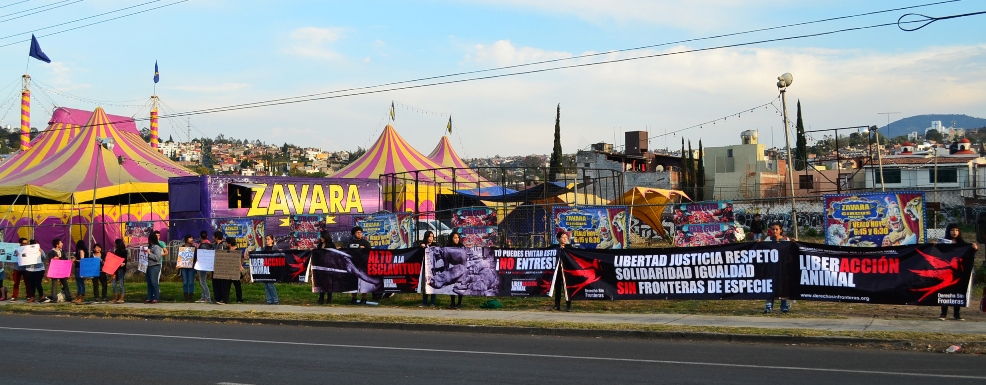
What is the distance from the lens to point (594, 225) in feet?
68.4

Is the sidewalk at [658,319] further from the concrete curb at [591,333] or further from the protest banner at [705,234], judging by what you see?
the protest banner at [705,234]

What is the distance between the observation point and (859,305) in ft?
51.6

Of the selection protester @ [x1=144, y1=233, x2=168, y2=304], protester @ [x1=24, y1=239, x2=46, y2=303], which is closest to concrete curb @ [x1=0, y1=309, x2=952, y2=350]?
protester @ [x1=144, y1=233, x2=168, y2=304]

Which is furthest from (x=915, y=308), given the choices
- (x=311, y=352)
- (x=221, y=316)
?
(x=221, y=316)

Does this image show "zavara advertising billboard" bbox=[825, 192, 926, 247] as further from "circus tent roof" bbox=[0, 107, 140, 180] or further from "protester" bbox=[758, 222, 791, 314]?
"circus tent roof" bbox=[0, 107, 140, 180]

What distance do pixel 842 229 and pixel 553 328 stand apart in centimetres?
788

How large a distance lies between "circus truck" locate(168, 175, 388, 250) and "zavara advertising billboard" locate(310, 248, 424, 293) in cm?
534

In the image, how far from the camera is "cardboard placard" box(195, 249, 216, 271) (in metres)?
20.2

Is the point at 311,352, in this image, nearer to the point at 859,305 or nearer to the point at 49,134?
the point at 859,305

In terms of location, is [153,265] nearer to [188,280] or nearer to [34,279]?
[188,280]

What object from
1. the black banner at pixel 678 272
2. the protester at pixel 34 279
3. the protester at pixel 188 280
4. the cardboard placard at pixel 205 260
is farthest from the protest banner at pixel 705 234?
the protester at pixel 34 279

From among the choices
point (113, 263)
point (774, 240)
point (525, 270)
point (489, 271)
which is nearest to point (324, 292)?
point (489, 271)

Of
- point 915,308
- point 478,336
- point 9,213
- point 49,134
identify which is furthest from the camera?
point 49,134

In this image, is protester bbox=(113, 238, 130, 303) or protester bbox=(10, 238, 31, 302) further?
protester bbox=(10, 238, 31, 302)
